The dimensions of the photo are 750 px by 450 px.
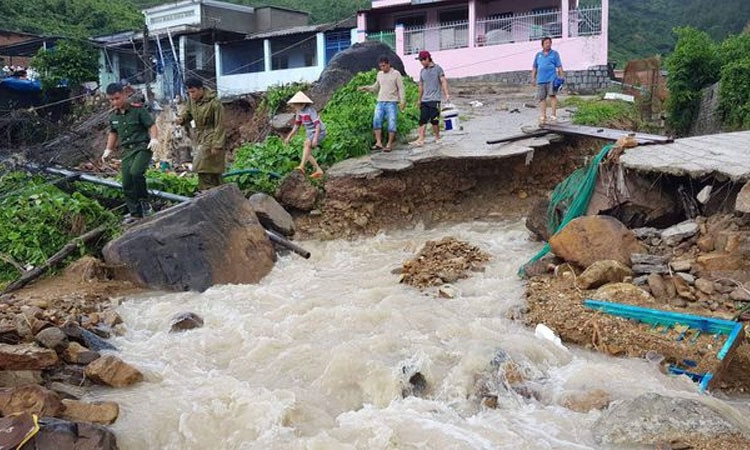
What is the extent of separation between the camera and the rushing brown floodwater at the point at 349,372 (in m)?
4.14

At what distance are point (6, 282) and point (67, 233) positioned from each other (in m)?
1.04

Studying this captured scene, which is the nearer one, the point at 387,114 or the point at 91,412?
the point at 91,412

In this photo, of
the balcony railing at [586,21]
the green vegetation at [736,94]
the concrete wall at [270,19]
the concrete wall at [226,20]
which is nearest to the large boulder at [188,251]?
the green vegetation at [736,94]

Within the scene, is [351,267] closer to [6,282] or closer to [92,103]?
[6,282]

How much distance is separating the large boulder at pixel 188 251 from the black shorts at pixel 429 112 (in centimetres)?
460

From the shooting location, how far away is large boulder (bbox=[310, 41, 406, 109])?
17281 millimetres

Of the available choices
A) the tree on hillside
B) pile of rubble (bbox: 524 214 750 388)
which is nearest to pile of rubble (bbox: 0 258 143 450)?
pile of rubble (bbox: 524 214 750 388)

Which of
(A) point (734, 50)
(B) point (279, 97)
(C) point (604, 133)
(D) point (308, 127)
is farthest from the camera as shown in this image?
(B) point (279, 97)

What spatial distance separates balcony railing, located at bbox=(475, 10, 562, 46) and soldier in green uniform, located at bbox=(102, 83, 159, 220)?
1691cm

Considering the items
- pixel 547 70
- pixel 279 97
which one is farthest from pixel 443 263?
pixel 279 97

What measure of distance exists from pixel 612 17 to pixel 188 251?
48361 millimetres

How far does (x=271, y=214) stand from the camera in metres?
9.38

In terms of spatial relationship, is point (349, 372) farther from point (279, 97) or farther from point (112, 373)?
point (279, 97)

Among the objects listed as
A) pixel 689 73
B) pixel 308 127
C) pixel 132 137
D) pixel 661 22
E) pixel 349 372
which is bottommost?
pixel 349 372
